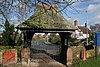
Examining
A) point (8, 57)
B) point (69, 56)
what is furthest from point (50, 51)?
point (8, 57)

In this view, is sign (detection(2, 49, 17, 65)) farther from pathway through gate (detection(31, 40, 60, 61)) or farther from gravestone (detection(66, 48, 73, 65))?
pathway through gate (detection(31, 40, 60, 61))

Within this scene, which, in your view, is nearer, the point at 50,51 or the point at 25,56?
the point at 25,56

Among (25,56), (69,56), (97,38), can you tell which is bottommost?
(69,56)

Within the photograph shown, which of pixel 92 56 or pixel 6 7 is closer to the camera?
pixel 6 7

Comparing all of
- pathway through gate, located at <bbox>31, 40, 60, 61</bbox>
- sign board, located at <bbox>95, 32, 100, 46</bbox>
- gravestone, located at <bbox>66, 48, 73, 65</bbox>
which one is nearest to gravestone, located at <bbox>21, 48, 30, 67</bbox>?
gravestone, located at <bbox>66, 48, 73, 65</bbox>

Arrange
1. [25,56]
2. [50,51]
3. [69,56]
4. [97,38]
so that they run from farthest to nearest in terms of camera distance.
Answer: [50,51], [97,38], [69,56], [25,56]

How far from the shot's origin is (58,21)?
23.0m

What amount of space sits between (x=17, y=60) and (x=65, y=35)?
5083 mm

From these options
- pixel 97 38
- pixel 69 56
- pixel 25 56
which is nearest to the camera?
pixel 25 56

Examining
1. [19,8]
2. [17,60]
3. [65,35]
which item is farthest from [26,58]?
[19,8]

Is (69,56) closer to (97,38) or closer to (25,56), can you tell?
(25,56)

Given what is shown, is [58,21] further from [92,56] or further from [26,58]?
[92,56]

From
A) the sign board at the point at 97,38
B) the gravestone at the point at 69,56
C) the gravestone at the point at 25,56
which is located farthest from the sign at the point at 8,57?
the sign board at the point at 97,38

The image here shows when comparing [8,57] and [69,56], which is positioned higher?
[8,57]
